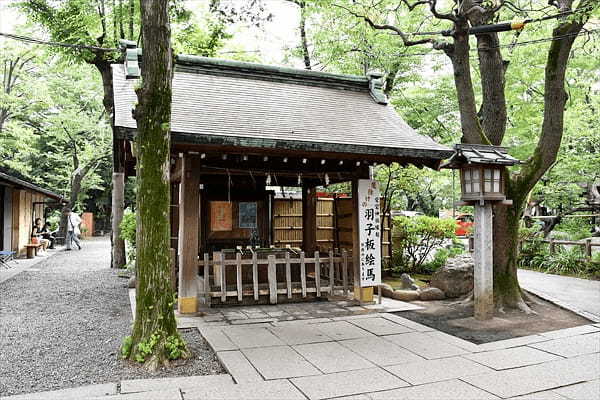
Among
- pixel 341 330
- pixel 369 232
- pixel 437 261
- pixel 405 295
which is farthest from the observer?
pixel 437 261

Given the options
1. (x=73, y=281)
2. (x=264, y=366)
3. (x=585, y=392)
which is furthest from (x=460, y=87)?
(x=73, y=281)

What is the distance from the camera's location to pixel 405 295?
9555mm

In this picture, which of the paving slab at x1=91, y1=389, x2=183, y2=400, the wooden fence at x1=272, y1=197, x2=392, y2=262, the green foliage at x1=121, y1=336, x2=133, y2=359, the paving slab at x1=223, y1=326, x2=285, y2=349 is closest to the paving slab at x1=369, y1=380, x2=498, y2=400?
the paving slab at x1=91, y1=389, x2=183, y2=400

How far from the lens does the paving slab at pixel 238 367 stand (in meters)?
4.87

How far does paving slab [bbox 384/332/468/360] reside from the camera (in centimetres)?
588

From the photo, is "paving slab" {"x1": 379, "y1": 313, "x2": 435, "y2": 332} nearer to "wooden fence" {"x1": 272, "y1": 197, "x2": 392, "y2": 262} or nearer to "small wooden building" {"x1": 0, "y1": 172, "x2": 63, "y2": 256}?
"wooden fence" {"x1": 272, "y1": 197, "x2": 392, "y2": 262}

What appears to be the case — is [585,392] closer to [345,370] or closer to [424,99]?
[345,370]

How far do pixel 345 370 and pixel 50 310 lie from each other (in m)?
6.38

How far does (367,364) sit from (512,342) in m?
2.48

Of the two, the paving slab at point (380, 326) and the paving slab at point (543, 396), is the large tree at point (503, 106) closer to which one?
the paving slab at point (380, 326)

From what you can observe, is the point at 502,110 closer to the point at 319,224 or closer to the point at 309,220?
the point at 309,220

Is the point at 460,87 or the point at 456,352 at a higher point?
the point at 460,87

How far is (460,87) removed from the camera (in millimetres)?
8898

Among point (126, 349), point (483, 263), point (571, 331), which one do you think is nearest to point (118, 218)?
point (126, 349)
